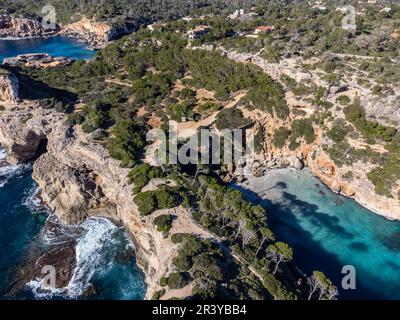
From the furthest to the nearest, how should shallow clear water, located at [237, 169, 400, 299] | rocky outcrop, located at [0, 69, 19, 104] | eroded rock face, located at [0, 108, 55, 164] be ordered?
rocky outcrop, located at [0, 69, 19, 104], eroded rock face, located at [0, 108, 55, 164], shallow clear water, located at [237, 169, 400, 299]

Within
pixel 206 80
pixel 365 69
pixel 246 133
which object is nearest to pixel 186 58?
pixel 206 80

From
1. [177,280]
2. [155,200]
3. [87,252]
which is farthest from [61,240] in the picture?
[177,280]

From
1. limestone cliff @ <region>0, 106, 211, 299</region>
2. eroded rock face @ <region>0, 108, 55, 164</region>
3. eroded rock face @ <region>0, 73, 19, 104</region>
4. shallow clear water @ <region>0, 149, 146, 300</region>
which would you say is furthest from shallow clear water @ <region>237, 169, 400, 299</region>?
eroded rock face @ <region>0, 73, 19, 104</region>

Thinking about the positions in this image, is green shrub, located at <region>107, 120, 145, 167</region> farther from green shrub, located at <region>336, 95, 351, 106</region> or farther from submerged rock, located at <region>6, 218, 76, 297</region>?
green shrub, located at <region>336, 95, 351, 106</region>

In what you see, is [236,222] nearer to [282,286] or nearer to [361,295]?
[282,286]

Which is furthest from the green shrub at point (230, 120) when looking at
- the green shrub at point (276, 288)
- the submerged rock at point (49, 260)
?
the green shrub at point (276, 288)

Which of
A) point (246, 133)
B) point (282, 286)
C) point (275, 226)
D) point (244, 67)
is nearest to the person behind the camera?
point (282, 286)
